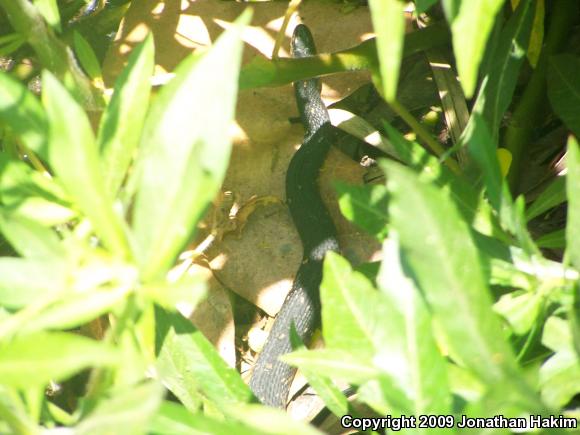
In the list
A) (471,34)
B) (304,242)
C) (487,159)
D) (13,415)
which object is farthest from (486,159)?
(304,242)

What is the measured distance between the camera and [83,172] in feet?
2.26

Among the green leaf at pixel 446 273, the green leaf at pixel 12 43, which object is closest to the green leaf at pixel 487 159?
the green leaf at pixel 446 273

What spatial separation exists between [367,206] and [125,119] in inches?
18.4

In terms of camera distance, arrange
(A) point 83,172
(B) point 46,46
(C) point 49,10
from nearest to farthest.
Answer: (A) point 83,172, (C) point 49,10, (B) point 46,46

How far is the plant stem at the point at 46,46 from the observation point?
1.64 meters

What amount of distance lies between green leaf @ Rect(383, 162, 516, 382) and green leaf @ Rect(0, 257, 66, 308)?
1.20 ft

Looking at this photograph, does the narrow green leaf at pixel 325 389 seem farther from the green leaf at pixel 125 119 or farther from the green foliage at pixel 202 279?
the green leaf at pixel 125 119

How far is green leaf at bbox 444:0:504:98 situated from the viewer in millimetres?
773

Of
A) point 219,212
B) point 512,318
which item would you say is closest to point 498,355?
point 512,318

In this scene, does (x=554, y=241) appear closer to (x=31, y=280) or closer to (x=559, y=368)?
(x=559, y=368)

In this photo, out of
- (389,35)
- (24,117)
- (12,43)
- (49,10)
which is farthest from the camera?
(12,43)

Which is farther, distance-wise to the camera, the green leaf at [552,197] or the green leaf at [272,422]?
the green leaf at [552,197]

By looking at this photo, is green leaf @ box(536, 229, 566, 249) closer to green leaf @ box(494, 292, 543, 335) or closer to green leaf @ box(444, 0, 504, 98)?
green leaf @ box(494, 292, 543, 335)

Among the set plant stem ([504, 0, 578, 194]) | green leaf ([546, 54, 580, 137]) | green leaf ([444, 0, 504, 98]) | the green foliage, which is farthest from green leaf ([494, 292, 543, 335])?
plant stem ([504, 0, 578, 194])
